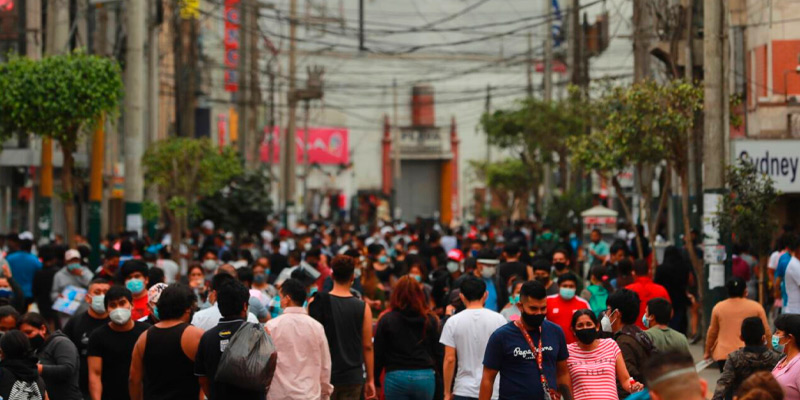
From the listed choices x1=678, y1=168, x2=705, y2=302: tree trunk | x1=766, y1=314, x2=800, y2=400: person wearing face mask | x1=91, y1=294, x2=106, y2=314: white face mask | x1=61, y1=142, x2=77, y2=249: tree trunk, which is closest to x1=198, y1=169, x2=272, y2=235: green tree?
x1=61, y1=142, x2=77, y2=249: tree trunk

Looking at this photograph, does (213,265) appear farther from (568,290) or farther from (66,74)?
(568,290)

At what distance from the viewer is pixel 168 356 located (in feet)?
29.6

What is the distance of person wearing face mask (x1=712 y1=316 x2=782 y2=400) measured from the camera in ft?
31.1

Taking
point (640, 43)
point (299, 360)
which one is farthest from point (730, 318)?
point (640, 43)

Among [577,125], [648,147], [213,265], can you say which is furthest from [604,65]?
[213,265]

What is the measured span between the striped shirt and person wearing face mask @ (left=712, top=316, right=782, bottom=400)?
0.77m

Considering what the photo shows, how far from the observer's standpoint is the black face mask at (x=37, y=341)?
9.90m

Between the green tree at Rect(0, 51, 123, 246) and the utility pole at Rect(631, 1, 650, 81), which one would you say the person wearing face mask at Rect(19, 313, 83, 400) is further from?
the utility pole at Rect(631, 1, 650, 81)

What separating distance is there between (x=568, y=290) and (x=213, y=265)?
796 cm

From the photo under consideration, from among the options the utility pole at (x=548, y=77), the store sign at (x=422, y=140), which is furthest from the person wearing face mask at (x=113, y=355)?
the store sign at (x=422, y=140)

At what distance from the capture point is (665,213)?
121 ft

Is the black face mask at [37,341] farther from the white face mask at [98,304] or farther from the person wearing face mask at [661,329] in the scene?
the person wearing face mask at [661,329]

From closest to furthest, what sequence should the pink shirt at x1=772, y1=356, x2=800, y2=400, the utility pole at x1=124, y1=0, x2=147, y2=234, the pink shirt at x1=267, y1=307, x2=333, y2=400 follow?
the pink shirt at x1=772, y1=356, x2=800, y2=400 < the pink shirt at x1=267, y1=307, x2=333, y2=400 < the utility pole at x1=124, y1=0, x2=147, y2=234

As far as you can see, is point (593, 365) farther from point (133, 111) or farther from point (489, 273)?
point (133, 111)
